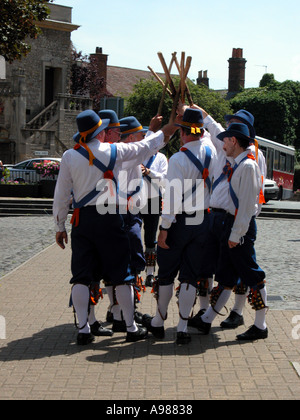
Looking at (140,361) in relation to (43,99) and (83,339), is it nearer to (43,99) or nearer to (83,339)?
(83,339)

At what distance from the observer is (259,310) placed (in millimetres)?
6465

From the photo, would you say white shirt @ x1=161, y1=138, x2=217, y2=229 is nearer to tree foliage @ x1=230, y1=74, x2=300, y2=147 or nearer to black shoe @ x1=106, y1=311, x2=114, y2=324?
black shoe @ x1=106, y1=311, x2=114, y2=324

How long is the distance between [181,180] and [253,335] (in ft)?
5.01

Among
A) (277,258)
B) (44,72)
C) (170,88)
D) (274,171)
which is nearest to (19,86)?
(44,72)

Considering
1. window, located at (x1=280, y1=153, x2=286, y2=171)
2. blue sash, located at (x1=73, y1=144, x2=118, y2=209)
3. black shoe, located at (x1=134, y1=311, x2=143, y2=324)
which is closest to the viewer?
blue sash, located at (x1=73, y1=144, x2=118, y2=209)

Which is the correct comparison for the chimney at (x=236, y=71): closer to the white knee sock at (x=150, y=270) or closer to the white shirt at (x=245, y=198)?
the white knee sock at (x=150, y=270)

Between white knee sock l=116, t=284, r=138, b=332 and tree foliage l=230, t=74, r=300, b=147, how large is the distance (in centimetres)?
5720

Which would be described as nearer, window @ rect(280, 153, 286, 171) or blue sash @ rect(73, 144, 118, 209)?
blue sash @ rect(73, 144, 118, 209)

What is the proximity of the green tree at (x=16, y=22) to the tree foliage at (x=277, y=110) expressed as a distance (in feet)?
157

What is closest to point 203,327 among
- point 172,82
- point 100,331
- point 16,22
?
point 100,331

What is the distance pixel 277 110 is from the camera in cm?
6222

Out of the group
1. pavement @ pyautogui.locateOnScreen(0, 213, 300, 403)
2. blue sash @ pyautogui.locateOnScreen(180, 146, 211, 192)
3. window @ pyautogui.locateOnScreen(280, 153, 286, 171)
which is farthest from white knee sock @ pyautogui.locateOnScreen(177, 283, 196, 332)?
window @ pyautogui.locateOnScreen(280, 153, 286, 171)

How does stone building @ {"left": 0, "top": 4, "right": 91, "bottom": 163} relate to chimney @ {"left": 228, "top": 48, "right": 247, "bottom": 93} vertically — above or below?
below

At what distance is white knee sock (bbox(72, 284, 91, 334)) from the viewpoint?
6.25m
